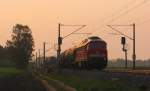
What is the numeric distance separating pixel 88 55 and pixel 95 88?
32.4 meters

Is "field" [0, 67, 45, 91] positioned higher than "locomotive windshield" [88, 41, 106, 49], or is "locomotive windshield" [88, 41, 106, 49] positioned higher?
"locomotive windshield" [88, 41, 106, 49]

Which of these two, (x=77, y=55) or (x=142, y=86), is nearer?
(x=142, y=86)

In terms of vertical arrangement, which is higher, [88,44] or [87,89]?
[88,44]

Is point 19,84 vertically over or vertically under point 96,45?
under

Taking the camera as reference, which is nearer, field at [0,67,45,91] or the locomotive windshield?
field at [0,67,45,91]

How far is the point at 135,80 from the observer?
36562 mm

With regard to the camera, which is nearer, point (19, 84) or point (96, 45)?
point (19, 84)

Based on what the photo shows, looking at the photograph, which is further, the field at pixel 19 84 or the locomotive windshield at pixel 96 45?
the locomotive windshield at pixel 96 45

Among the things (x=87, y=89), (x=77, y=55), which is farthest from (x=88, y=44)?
(x=87, y=89)

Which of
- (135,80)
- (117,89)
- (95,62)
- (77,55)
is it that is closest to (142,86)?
(117,89)

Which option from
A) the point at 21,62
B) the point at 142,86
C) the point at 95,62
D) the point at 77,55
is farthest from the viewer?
the point at 21,62

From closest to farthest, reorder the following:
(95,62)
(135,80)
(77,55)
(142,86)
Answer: (142,86) → (135,80) → (95,62) → (77,55)

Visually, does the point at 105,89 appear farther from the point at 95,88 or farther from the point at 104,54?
the point at 104,54

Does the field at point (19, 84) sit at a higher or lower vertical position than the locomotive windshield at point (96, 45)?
lower
